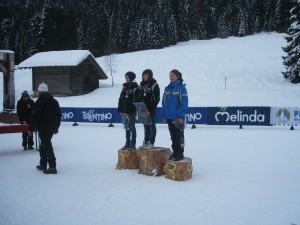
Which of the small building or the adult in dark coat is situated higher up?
the small building

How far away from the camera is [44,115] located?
7.26 meters

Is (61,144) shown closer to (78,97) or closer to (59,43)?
(78,97)

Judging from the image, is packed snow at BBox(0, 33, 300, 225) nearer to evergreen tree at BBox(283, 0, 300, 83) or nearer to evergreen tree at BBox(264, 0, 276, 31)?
evergreen tree at BBox(283, 0, 300, 83)

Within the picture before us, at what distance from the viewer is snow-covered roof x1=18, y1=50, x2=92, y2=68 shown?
Answer: 1229 inches

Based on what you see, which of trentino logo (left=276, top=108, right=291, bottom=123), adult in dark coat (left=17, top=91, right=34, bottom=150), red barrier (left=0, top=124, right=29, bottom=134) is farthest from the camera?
trentino logo (left=276, top=108, right=291, bottom=123)

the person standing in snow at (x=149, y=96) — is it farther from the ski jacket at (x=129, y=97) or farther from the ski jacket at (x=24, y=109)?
the ski jacket at (x=24, y=109)

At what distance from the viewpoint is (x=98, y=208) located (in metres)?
5.00

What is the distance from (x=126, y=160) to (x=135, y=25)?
72.1m

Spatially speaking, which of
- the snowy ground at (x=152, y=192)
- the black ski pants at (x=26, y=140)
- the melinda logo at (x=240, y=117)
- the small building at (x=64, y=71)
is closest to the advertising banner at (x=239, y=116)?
the melinda logo at (x=240, y=117)

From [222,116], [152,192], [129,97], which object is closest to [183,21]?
[222,116]

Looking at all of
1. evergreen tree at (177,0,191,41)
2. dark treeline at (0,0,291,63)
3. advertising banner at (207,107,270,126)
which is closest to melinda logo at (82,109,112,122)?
advertising banner at (207,107,270,126)

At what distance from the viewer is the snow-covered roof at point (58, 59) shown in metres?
31.2

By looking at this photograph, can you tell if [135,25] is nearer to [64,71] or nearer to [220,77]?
[220,77]

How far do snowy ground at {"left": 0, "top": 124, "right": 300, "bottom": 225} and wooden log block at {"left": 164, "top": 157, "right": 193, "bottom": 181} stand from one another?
17 centimetres
